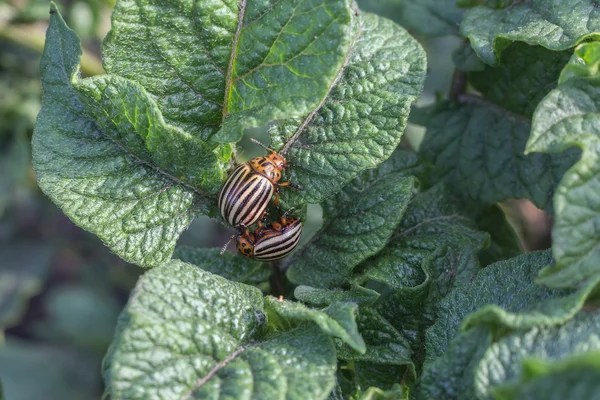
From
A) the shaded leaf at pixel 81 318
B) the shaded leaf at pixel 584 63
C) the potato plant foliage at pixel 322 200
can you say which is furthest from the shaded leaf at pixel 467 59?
the shaded leaf at pixel 81 318

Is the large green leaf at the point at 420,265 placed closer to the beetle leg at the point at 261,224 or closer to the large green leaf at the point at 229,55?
the beetle leg at the point at 261,224

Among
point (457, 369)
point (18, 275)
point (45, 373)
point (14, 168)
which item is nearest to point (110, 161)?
point (457, 369)

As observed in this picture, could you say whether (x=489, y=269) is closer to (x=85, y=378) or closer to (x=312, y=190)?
(x=312, y=190)

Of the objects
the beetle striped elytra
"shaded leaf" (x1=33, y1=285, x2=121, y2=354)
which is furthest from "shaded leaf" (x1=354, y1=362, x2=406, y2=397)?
"shaded leaf" (x1=33, y1=285, x2=121, y2=354)

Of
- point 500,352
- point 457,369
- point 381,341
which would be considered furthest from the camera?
point 381,341

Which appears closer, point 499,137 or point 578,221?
point 578,221

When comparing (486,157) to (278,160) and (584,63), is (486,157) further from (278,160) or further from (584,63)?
(278,160)

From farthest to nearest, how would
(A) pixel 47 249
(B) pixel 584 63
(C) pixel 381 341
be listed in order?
1. (A) pixel 47 249
2. (C) pixel 381 341
3. (B) pixel 584 63
